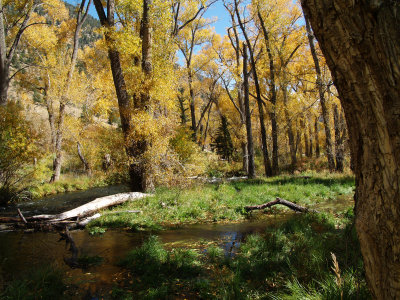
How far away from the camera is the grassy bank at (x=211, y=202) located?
804 cm

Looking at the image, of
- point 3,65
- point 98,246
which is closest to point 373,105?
point 98,246

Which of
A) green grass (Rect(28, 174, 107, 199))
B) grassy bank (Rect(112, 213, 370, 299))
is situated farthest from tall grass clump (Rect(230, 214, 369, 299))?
green grass (Rect(28, 174, 107, 199))

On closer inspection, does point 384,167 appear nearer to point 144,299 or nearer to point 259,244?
point 144,299

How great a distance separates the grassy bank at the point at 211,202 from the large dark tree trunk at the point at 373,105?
628cm

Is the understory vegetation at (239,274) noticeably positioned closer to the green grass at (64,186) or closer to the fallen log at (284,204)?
the fallen log at (284,204)

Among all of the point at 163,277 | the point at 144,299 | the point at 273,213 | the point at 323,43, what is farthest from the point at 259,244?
the point at 323,43

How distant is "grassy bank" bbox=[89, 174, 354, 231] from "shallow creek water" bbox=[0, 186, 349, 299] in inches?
24.6

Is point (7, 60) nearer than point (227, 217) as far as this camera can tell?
No

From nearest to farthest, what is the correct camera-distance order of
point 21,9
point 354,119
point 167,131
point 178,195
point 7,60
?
point 354,119, point 178,195, point 7,60, point 167,131, point 21,9

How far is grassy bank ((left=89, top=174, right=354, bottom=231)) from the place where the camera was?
26.4 feet

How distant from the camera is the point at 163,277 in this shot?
4094 mm

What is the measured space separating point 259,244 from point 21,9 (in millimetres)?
16040

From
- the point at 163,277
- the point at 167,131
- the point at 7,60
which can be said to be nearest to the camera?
the point at 163,277

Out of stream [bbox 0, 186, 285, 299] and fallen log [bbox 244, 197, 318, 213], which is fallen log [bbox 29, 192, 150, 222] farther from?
fallen log [bbox 244, 197, 318, 213]
